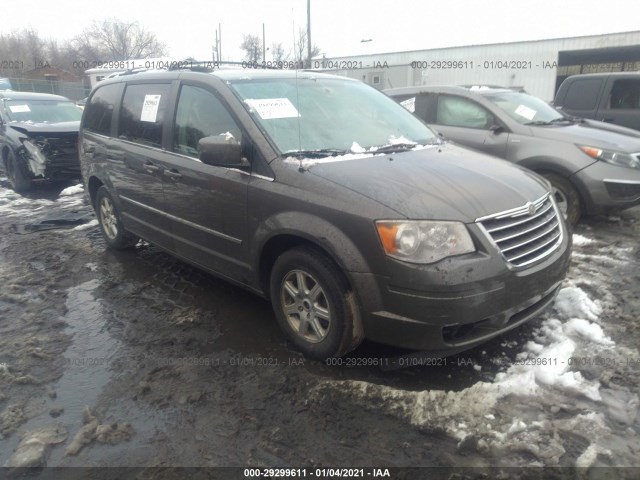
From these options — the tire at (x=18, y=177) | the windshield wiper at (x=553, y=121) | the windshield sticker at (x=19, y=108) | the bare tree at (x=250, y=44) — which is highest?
the bare tree at (x=250, y=44)

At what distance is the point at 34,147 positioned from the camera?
8.53 metres

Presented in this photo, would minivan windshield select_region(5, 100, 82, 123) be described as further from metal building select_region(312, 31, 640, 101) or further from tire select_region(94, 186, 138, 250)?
metal building select_region(312, 31, 640, 101)

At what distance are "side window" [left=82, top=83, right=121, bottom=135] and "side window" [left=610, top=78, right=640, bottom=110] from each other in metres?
7.81

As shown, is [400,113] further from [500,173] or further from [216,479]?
[216,479]

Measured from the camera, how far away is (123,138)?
183 inches

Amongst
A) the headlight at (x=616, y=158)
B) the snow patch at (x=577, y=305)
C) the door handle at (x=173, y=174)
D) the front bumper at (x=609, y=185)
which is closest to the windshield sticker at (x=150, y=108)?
the door handle at (x=173, y=174)

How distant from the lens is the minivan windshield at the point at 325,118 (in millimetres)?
3332

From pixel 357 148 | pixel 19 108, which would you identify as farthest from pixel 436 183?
pixel 19 108

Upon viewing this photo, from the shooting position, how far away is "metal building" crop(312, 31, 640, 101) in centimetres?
2194

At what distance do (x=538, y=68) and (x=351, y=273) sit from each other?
24250 mm

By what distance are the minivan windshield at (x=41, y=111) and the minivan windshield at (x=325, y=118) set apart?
7861 mm

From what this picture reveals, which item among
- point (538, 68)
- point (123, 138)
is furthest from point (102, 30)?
point (123, 138)

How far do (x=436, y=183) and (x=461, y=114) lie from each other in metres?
4.02

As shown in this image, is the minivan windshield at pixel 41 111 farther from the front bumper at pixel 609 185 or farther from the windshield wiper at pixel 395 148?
the front bumper at pixel 609 185
